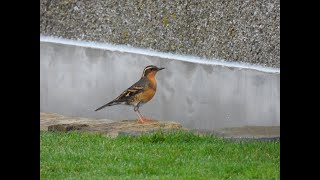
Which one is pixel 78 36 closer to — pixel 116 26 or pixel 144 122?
pixel 116 26

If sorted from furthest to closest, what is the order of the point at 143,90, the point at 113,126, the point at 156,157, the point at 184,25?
the point at 184,25, the point at 113,126, the point at 143,90, the point at 156,157

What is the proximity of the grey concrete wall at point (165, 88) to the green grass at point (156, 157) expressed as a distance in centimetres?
143

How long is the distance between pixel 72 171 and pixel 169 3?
13.0ft

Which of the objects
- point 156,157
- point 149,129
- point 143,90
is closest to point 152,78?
point 143,90

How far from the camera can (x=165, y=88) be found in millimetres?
12227

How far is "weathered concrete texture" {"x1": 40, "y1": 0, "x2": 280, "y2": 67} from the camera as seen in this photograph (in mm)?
11453

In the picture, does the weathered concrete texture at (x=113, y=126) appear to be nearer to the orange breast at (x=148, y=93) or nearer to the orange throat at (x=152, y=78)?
the orange breast at (x=148, y=93)

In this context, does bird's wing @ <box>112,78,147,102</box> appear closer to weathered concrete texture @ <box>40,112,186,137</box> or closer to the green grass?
weathered concrete texture @ <box>40,112,186,137</box>

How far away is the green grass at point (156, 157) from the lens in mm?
8617

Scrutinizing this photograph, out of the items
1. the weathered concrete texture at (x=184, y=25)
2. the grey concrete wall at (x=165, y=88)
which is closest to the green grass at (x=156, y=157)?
the grey concrete wall at (x=165, y=88)

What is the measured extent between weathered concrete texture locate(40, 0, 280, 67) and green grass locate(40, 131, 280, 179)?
1755mm

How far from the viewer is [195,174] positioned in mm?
8523

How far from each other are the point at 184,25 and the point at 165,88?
2.74 feet

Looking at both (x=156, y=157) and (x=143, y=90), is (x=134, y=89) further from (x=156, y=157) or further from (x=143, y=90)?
(x=156, y=157)
